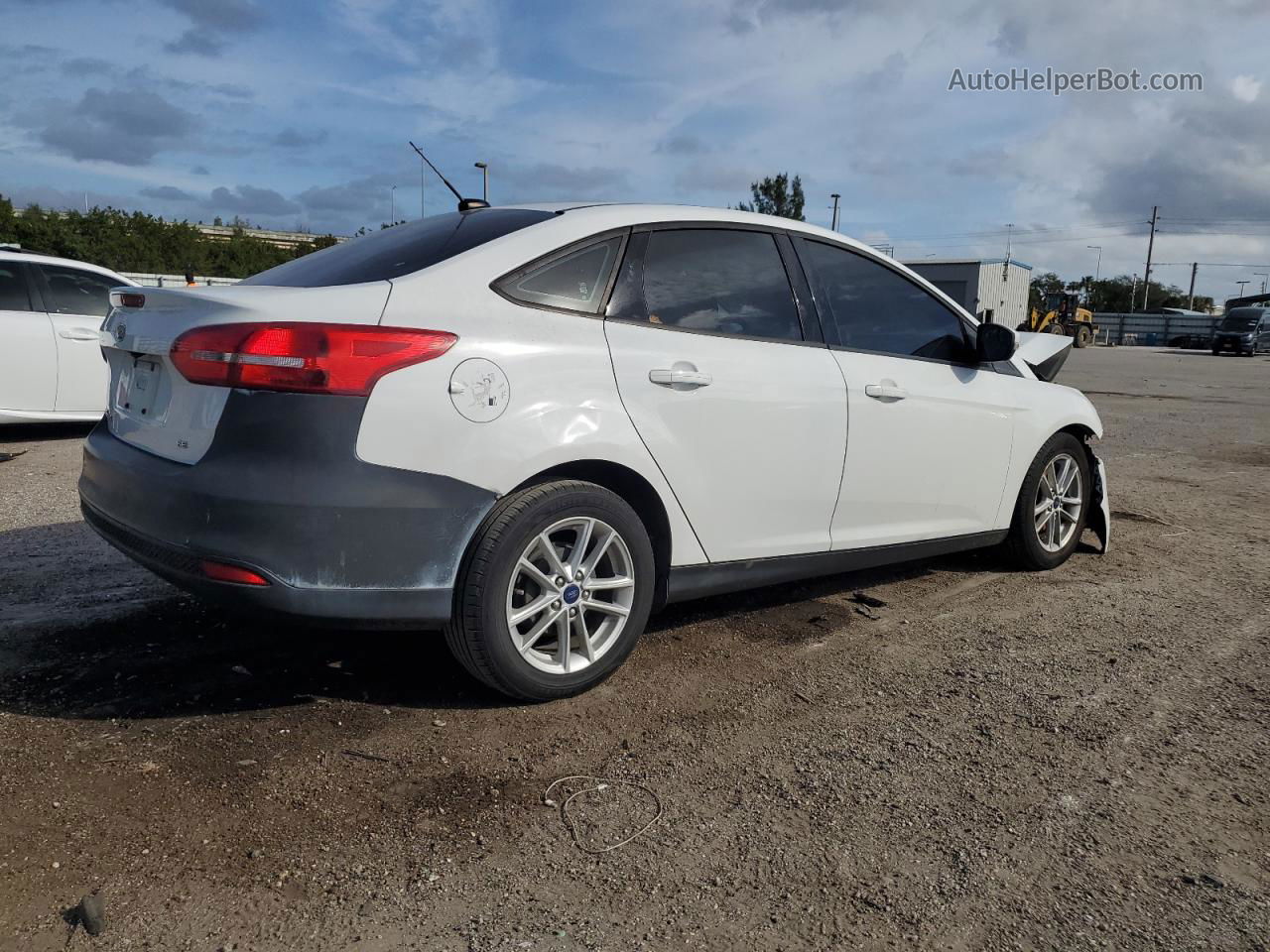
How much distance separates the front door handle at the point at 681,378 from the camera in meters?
3.38

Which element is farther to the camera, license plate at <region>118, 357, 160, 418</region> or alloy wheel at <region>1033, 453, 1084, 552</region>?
alloy wheel at <region>1033, 453, 1084, 552</region>

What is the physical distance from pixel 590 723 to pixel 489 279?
1.45 meters

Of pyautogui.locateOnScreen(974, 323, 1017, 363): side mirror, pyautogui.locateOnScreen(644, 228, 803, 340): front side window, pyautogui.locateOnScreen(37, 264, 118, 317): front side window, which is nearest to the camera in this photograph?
pyautogui.locateOnScreen(644, 228, 803, 340): front side window

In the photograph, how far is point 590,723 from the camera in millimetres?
3203

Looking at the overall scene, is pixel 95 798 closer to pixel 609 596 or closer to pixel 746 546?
pixel 609 596

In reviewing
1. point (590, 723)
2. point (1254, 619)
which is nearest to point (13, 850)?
point (590, 723)

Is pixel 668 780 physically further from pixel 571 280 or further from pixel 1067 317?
pixel 1067 317

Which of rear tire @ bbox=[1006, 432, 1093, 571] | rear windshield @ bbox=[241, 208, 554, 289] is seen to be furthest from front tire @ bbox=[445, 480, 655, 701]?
rear tire @ bbox=[1006, 432, 1093, 571]

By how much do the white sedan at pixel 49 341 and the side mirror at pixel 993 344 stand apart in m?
6.80

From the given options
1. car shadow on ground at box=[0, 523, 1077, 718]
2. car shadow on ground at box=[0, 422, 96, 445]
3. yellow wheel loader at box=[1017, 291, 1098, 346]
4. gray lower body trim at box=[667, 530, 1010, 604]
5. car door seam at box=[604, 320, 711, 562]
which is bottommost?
car shadow on ground at box=[0, 422, 96, 445]

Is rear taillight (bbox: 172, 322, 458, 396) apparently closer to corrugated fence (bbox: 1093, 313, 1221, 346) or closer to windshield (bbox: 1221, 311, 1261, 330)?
windshield (bbox: 1221, 311, 1261, 330)

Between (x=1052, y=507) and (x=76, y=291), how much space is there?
795cm

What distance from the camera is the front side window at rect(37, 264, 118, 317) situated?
8.44 m

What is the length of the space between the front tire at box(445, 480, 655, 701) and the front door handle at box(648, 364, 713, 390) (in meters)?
0.44
